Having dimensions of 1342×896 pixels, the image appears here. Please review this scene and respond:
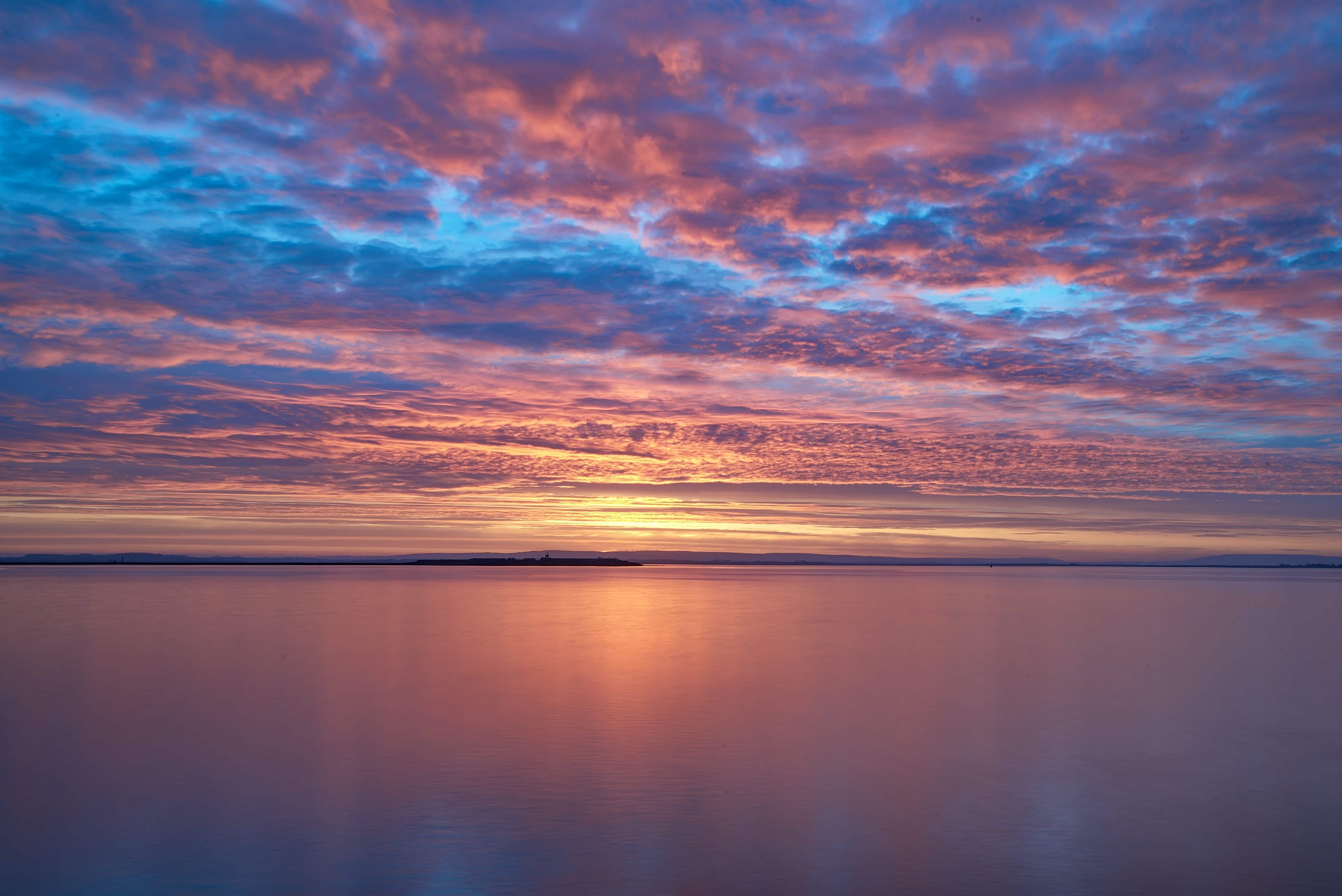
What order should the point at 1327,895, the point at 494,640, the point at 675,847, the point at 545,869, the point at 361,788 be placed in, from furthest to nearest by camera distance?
the point at 494,640 → the point at 361,788 → the point at 675,847 → the point at 545,869 → the point at 1327,895

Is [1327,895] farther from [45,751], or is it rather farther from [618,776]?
[45,751]

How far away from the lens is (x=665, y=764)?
14422 mm

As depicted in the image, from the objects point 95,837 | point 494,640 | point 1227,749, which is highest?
point 95,837

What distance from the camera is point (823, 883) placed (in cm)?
906

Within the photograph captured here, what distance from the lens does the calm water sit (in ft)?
31.4

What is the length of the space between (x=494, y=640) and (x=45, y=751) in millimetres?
19501

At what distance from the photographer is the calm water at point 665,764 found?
377 inches

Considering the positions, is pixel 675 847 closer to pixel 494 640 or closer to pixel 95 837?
pixel 95 837

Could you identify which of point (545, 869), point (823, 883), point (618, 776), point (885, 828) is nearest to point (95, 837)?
point (545, 869)

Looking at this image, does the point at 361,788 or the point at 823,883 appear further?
the point at 361,788

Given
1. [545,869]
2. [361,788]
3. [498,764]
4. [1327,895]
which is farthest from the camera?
[498,764]

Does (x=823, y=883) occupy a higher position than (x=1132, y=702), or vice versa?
(x=823, y=883)

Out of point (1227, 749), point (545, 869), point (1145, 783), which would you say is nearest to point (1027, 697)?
point (1227, 749)

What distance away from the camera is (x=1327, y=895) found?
28.8 feet
